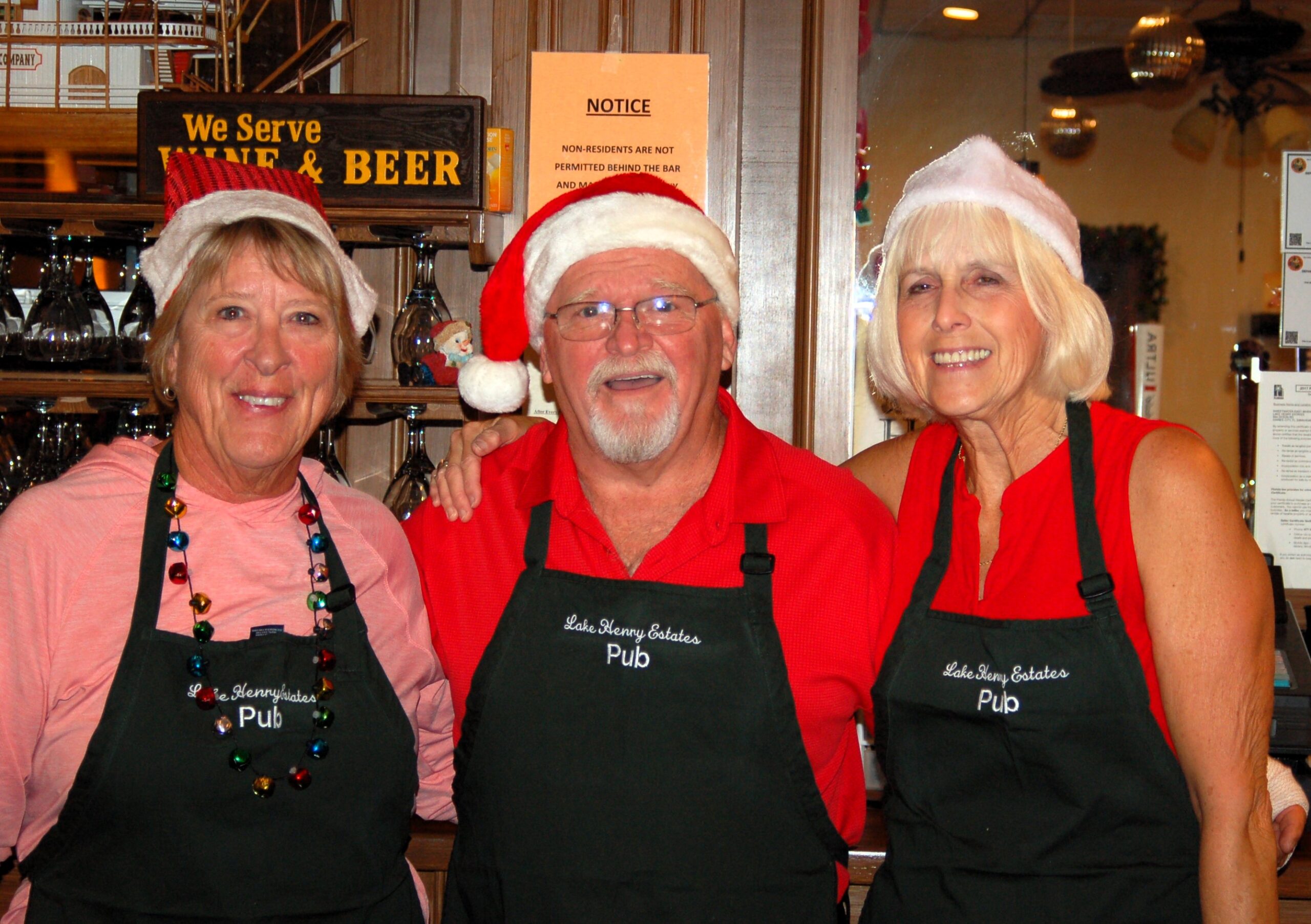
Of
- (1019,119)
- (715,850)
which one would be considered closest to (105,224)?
(715,850)

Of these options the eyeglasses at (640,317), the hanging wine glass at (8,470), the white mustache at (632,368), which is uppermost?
the eyeglasses at (640,317)

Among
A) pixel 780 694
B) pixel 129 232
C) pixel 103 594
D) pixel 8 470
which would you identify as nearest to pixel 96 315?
pixel 129 232

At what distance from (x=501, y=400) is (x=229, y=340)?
0.52m

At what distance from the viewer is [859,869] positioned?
2.04 meters

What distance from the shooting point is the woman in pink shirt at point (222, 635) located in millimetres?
1572

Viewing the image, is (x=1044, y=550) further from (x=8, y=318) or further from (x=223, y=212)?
(x=8, y=318)

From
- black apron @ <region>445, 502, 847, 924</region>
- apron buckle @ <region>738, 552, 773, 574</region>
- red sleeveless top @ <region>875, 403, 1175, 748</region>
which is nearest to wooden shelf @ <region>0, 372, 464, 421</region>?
black apron @ <region>445, 502, 847, 924</region>

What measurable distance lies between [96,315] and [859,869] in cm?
188

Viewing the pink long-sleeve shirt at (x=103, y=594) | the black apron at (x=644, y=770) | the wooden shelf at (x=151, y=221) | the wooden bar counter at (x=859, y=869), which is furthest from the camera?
the wooden shelf at (x=151, y=221)

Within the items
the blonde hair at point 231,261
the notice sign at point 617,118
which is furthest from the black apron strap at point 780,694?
the notice sign at point 617,118

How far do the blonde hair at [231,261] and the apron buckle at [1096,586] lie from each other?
46.2 inches

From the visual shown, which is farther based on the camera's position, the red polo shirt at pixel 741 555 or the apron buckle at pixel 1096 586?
the red polo shirt at pixel 741 555

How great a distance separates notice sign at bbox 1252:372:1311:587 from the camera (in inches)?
103

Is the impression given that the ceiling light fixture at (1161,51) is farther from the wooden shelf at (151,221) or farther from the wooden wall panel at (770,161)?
the wooden shelf at (151,221)
